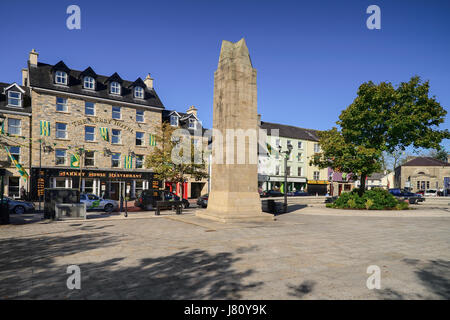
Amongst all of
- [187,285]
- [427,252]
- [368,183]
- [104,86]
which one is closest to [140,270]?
[187,285]

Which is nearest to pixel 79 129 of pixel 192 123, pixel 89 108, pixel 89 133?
pixel 89 133

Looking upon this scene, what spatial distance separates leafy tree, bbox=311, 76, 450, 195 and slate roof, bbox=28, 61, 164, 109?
78.0ft

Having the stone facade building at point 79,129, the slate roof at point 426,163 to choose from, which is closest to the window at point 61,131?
the stone facade building at point 79,129

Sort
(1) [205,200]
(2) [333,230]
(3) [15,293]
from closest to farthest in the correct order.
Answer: (3) [15,293]
(2) [333,230]
(1) [205,200]

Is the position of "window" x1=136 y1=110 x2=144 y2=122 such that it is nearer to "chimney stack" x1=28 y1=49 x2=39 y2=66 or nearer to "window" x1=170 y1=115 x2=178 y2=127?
"window" x1=170 y1=115 x2=178 y2=127

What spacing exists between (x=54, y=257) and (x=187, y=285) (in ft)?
→ 13.8

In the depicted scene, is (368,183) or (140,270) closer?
(140,270)

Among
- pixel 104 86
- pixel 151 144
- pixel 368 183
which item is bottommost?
pixel 368 183

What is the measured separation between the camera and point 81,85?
112 ft

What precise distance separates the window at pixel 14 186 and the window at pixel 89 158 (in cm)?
655

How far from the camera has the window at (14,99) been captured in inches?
1208

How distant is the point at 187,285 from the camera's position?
547 centimetres

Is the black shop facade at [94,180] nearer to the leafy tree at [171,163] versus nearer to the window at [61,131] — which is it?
the window at [61,131]
